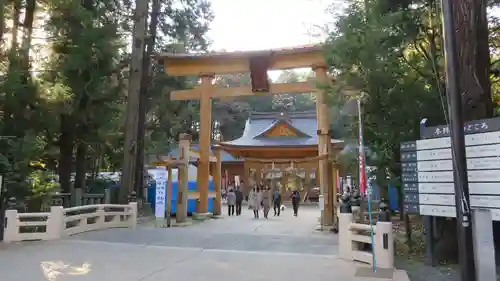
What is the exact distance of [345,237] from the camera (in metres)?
7.25

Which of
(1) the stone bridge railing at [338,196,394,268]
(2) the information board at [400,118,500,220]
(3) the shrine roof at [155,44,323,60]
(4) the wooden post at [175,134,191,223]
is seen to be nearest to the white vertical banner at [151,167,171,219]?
(4) the wooden post at [175,134,191,223]

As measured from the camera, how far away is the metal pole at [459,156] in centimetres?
429

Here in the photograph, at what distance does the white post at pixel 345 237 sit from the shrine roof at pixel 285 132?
18.2 m

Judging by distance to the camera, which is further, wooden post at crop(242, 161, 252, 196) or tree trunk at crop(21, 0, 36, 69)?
wooden post at crop(242, 161, 252, 196)

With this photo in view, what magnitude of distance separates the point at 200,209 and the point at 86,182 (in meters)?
5.05

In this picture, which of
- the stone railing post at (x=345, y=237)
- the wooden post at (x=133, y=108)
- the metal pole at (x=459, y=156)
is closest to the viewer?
the metal pole at (x=459, y=156)

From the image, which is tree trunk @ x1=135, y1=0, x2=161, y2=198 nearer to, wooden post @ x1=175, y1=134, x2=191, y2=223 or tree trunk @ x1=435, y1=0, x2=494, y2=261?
wooden post @ x1=175, y1=134, x2=191, y2=223

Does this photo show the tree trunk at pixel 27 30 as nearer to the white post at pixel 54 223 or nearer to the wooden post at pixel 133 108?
the wooden post at pixel 133 108

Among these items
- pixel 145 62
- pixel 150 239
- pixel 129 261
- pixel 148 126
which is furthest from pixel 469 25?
pixel 148 126

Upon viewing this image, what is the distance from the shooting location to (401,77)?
7363 mm

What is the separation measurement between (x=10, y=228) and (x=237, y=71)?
9090 mm

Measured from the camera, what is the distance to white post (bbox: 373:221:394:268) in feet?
20.6

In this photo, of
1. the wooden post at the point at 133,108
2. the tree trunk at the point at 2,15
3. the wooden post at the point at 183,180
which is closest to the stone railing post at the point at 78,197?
the wooden post at the point at 133,108

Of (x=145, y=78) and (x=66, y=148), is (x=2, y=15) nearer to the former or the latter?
(x=66, y=148)
